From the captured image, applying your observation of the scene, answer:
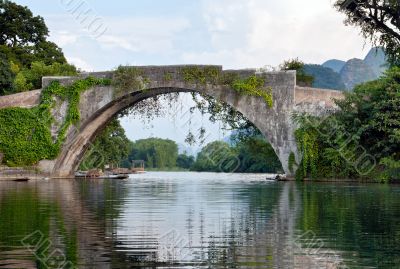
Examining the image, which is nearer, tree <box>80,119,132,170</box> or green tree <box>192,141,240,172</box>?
tree <box>80,119,132,170</box>

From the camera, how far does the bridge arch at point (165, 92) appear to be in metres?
30.7

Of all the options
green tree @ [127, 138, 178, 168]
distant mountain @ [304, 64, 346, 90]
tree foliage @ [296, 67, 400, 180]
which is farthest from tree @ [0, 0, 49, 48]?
distant mountain @ [304, 64, 346, 90]

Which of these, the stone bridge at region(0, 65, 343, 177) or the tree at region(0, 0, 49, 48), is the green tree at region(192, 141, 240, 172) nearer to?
the tree at region(0, 0, 49, 48)

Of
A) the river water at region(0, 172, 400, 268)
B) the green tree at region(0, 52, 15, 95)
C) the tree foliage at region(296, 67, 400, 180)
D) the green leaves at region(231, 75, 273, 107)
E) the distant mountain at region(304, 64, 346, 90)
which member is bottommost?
the river water at region(0, 172, 400, 268)

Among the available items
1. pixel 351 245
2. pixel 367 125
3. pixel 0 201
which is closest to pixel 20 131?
pixel 367 125

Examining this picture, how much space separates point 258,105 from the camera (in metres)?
31.0

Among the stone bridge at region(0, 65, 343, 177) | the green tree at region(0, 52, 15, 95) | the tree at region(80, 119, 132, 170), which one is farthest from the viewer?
the tree at region(80, 119, 132, 170)

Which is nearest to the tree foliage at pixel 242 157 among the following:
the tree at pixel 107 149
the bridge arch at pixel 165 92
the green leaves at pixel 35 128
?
the tree at pixel 107 149

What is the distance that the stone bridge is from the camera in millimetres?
30641

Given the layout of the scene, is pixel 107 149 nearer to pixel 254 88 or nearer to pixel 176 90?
pixel 176 90

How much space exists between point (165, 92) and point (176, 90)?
0.86 meters

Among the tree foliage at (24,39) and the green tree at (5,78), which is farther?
the tree foliage at (24,39)

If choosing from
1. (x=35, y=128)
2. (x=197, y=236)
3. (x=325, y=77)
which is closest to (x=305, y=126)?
(x=35, y=128)

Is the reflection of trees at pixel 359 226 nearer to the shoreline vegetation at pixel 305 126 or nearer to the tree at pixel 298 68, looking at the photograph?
the shoreline vegetation at pixel 305 126
